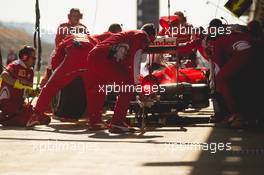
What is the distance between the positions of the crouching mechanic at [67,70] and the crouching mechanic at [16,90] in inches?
11.4

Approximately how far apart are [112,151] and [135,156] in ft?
1.54

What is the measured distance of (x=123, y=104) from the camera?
864 cm

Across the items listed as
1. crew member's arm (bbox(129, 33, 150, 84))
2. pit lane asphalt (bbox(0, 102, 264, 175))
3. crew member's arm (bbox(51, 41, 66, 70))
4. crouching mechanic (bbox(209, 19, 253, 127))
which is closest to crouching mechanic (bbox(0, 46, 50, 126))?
crew member's arm (bbox(51, 41, 66, 70))

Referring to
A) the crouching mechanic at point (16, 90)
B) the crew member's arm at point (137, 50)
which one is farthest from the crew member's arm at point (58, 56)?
the crew member's arm at point (137, 50)

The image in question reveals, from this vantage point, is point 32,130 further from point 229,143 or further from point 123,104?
point 229,143

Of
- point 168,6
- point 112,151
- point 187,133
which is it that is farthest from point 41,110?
point 168,6

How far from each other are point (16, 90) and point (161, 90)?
2420 mm

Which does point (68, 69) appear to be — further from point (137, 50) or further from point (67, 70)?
point (137, 50)

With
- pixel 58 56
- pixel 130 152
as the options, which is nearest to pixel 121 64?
pixel 58 56

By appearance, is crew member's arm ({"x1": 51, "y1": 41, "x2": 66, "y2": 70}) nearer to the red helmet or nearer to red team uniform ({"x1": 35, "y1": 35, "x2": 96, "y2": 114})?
red team uniform ({"x1": 35, "y1": 35, "x2": 96, "y2": 114})

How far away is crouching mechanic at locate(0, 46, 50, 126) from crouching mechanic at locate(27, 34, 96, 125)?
0.29 meters

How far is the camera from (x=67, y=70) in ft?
32.3

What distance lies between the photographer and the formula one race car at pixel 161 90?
32.6 ft

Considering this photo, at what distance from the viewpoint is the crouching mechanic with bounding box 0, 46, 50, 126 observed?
32.3ft
